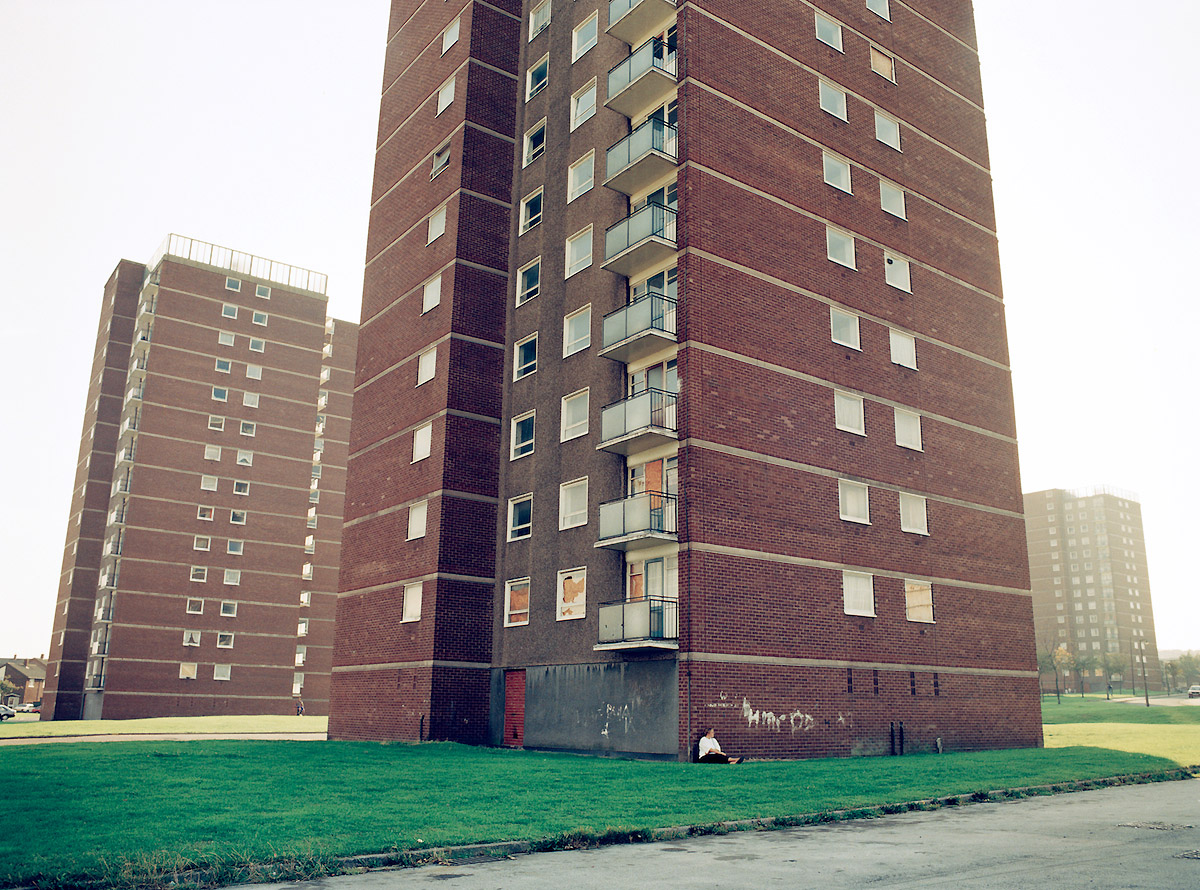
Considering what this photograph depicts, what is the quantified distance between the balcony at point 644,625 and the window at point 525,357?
9.98 meters

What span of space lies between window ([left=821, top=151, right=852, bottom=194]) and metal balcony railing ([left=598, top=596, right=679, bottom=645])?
14603 mm

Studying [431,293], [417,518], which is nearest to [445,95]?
[431,293]

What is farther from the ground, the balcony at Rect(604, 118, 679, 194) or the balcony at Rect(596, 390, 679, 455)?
the balcony at Rect(604, 118, 679, 194)

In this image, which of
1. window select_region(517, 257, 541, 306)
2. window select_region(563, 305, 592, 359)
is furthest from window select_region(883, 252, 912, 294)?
window select_region(517, 257, 541, 306)

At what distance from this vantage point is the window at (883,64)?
105 ft

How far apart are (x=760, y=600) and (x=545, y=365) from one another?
10852mm

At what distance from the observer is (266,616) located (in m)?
67.7

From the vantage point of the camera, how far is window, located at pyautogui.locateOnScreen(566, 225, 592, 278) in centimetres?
2959

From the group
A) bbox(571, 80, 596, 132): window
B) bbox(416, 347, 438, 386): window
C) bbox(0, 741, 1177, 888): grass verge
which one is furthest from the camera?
bbox(416, 347, 438, 386): window

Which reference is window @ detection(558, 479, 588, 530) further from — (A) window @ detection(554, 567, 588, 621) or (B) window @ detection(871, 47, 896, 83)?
(B) window @ detection(871, 47, 896, 83)

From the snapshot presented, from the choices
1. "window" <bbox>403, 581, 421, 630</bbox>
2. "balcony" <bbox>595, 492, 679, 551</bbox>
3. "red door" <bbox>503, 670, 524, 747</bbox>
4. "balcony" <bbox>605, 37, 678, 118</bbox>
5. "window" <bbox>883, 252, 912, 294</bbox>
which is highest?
"balcony" <bbox>605, 37, 678, 118</bbox>

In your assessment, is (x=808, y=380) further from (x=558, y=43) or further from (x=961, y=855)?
(x=961, y=855)

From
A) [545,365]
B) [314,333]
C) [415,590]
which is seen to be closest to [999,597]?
[545,365]

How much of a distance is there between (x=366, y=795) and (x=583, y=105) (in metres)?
24.9
